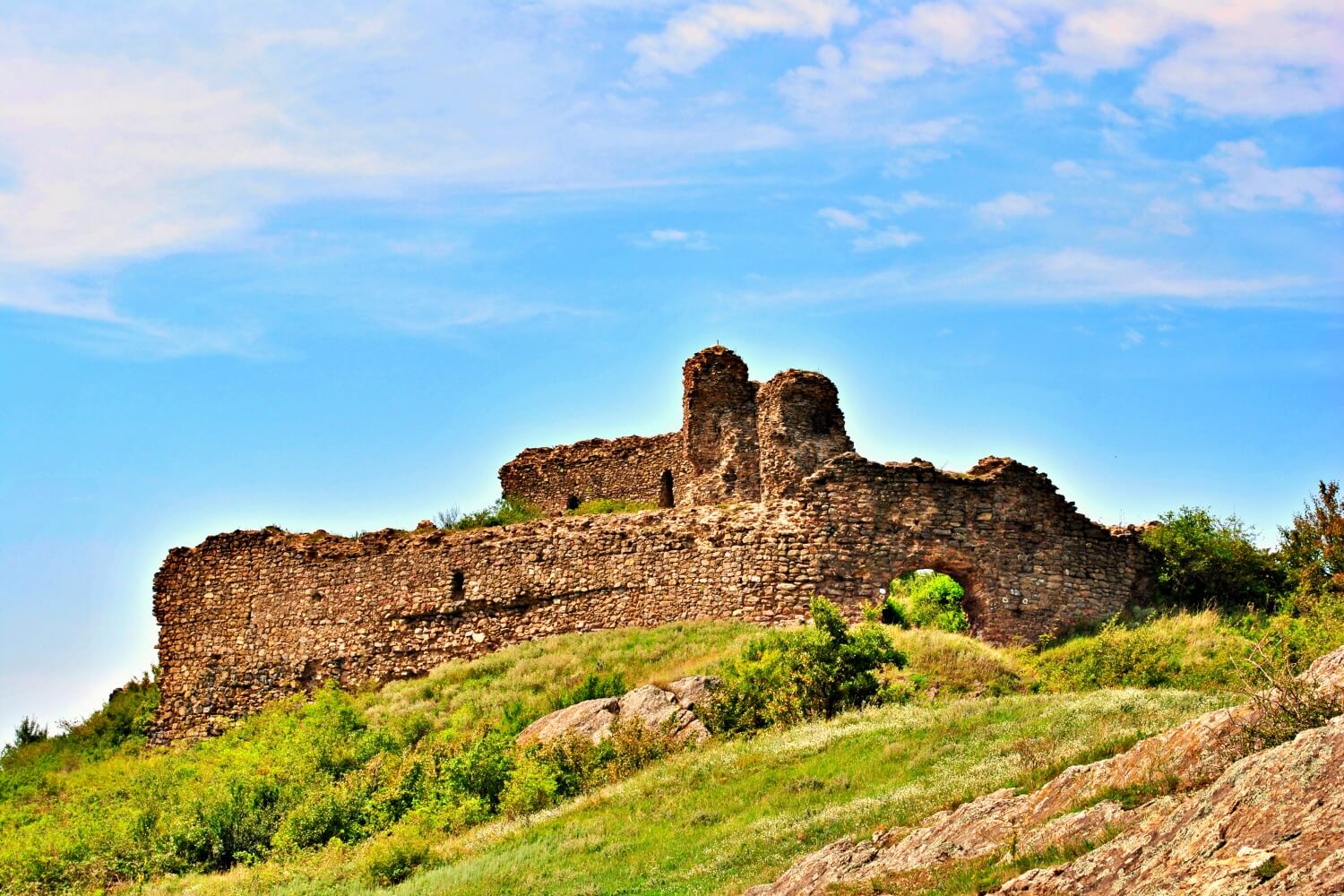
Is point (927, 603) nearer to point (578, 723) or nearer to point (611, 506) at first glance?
point (611, 506)

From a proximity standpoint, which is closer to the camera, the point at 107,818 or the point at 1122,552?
the point at 107,818

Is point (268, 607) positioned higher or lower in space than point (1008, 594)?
higher

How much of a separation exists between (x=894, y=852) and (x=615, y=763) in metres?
10.1

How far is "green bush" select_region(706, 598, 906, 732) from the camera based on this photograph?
25594mm

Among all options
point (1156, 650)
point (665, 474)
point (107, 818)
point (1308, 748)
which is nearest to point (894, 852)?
point (1308, 748)

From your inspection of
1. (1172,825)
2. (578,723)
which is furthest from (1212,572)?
(1172,825)

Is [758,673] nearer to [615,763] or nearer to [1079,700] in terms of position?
[615,763]

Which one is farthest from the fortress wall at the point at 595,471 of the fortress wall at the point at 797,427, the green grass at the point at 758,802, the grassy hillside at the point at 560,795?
the green grass at the point at 758,802

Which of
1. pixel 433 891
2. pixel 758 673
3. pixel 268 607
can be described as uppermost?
pixel 268 607

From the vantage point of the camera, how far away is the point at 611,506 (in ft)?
136

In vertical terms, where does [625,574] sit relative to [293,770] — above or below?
above

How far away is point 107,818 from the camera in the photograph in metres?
30.6

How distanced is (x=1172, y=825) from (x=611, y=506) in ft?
99.0

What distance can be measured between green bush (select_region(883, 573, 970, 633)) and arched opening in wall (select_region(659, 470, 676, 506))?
6616 mm
